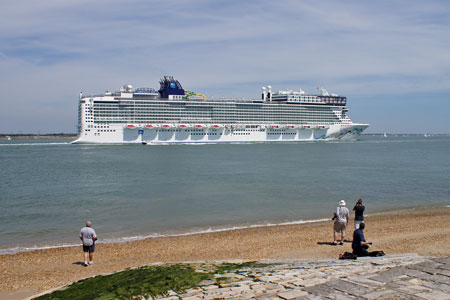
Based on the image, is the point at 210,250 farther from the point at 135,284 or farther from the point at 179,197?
the point at 179,197

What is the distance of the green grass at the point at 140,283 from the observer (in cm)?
550

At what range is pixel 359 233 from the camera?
26.2 ft

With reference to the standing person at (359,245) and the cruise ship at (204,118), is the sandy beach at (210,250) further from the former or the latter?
the cruise ship at (204,118)

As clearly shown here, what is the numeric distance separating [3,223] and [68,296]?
978cm

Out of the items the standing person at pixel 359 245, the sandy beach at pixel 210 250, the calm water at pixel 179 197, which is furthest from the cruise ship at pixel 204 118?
the standing person at pixel 359 245

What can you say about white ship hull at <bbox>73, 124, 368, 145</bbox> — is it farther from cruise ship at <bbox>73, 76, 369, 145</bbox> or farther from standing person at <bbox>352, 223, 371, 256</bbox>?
standing person at <bbox>352, 223, 371, 256</bbox>

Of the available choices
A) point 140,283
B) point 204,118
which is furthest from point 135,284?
point 204,118

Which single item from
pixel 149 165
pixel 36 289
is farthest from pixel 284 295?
pixel 149 165

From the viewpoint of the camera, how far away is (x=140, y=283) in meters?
5.92

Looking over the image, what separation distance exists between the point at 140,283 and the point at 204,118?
2731 inches

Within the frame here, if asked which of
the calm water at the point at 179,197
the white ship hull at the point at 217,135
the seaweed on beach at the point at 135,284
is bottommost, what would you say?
the calm water at the point at 179,197

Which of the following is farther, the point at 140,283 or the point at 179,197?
the point at 179,197

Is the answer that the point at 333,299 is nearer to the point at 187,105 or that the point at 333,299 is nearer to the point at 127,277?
the point at 127,277

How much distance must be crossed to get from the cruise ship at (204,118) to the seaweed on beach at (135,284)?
6329cm
